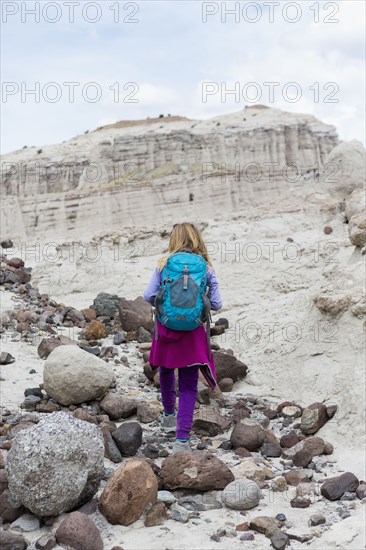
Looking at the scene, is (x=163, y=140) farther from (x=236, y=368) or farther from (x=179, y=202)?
(x=236, y=368)

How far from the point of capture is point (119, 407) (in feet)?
17.9

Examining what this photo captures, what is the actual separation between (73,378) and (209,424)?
1.28 m

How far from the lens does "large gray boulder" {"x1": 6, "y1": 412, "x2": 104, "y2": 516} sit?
11.8 feet

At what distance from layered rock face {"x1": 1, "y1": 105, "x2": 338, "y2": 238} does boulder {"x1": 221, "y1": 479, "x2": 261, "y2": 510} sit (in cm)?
1324

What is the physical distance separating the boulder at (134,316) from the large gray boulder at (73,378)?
3106 mm

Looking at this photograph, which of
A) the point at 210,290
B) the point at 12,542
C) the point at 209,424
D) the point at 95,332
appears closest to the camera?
the point at 12,542

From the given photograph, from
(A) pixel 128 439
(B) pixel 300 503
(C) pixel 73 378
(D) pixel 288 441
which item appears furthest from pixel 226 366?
(B) pixel 300 503

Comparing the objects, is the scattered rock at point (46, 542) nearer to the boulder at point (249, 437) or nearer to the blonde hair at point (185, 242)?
the boulder at point (249, 437)

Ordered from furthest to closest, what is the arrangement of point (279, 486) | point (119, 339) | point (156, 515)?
point (119, 339) < point (279, 486) < point (156, 515)

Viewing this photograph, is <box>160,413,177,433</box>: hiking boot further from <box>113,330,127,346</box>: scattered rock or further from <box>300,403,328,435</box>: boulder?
<box>113,330,127,346</box>: scattered rock

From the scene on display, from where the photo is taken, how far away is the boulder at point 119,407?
5445mm

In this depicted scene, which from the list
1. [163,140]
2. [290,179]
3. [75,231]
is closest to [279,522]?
[75,231]

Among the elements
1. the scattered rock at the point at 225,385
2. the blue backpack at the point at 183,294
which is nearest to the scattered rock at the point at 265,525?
the blue backpack at the point at 183,294

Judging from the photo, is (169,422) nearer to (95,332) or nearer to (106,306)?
(95,332)
